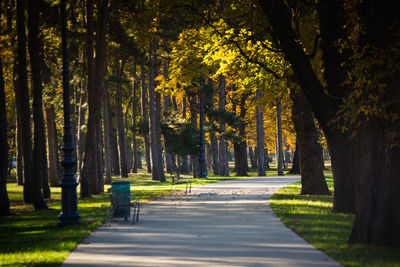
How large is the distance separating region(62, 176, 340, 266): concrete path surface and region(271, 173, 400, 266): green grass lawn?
11.2 inches

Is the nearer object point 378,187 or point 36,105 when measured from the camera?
point 378,187

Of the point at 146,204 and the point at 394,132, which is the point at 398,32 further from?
the point at 146,204

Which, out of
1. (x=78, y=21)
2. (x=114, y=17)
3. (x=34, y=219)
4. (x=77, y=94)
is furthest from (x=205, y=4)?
(x=77, y=94)

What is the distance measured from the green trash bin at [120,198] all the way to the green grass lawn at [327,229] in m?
3.95

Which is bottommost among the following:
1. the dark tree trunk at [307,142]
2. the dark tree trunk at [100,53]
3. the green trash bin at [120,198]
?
the green trash bin at [120,198]

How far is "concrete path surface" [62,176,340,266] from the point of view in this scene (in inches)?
317

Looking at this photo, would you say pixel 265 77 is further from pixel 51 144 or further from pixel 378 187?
pixel 51 144

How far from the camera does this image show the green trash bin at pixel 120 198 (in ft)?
43.5

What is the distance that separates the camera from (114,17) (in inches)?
1031

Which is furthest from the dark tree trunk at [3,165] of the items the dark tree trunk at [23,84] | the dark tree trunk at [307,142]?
the dark tree trunk at [307,142]

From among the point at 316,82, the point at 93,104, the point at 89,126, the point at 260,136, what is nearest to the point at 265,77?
the point at 316,82

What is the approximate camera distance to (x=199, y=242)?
9.84 meters

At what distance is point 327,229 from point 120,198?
516 cm

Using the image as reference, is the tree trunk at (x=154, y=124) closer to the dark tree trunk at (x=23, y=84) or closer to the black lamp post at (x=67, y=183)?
the dark tree trunk at (x=23, y=84)
